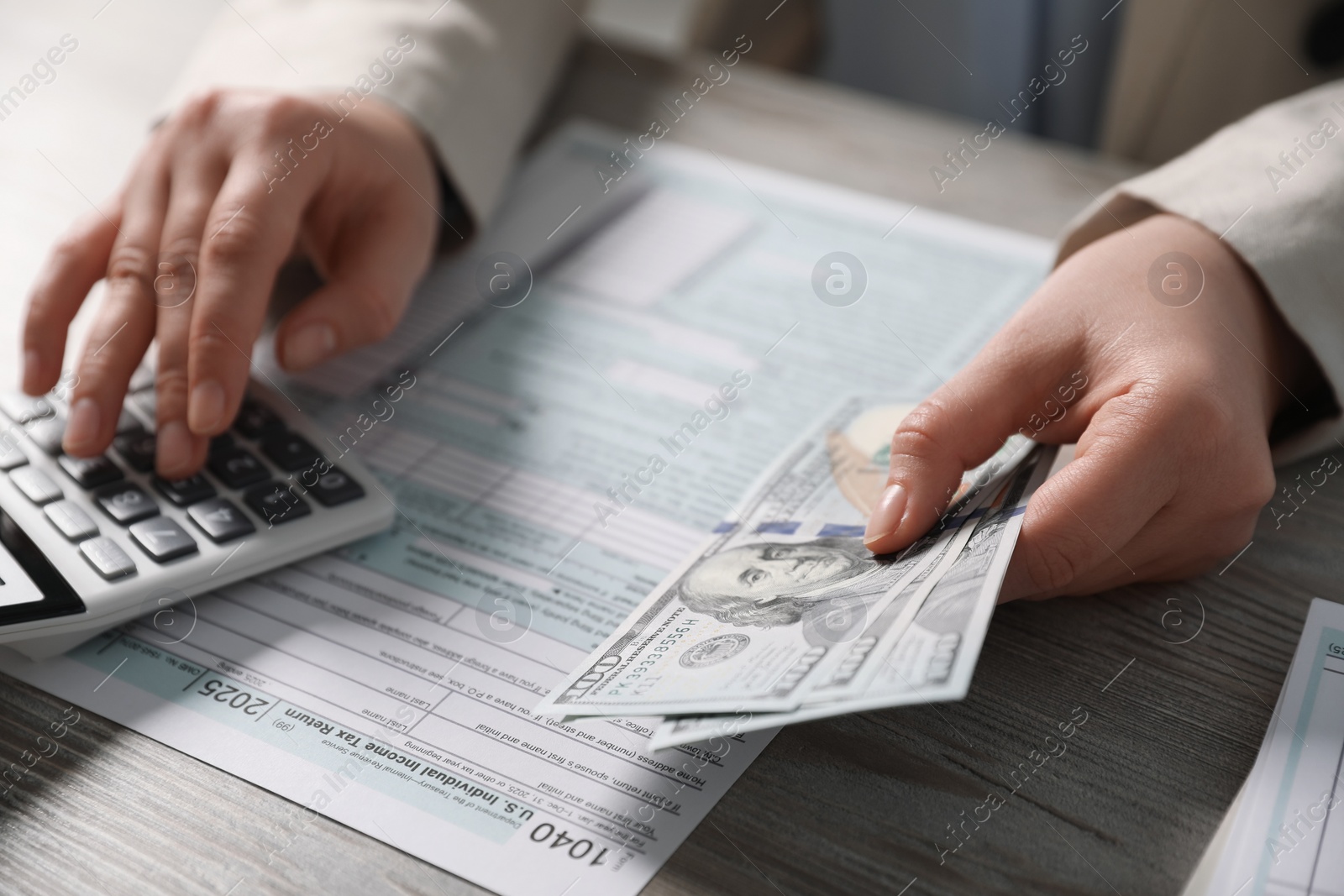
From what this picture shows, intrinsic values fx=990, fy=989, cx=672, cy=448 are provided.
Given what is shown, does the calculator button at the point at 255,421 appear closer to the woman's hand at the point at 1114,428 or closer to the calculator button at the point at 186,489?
the calculator button at the point at 186,489

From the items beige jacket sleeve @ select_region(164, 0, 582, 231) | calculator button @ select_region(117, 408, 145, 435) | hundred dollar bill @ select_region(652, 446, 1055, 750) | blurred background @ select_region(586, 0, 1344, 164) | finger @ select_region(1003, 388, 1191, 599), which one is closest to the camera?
hundred dollar bill @ select_region(652, 446, 1055, 750)

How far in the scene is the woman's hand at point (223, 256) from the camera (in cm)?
50

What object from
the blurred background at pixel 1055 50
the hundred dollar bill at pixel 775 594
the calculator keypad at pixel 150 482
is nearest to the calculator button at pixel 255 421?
the calculator keypad at pixel 150 482

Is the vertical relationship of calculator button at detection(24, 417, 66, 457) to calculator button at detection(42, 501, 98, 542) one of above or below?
above

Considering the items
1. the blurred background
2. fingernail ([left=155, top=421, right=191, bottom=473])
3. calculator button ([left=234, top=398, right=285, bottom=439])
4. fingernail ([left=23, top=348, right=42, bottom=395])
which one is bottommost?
the blurred background

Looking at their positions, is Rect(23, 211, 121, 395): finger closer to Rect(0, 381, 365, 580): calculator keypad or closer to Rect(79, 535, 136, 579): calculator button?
Rect(0, 381, 365, 580): calculator keypad

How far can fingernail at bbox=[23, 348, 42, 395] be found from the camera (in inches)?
20.6

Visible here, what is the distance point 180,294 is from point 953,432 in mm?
406

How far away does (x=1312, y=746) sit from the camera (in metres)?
0.38

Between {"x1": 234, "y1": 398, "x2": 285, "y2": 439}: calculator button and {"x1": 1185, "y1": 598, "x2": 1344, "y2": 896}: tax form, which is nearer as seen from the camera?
{"x1": 1185, "y1": 598, "x2": 1344, "y2": 896}: tax form

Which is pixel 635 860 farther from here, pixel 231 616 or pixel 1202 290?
pixel 1202 290

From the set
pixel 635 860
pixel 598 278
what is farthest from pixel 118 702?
pixel 598 278

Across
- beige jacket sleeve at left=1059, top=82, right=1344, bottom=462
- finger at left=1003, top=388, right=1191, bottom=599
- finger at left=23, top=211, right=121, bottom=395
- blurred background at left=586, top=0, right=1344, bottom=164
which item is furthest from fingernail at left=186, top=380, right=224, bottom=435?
blurred background at left=586, top=0, right=1344, bottom=164

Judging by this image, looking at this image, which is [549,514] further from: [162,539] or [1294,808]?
[1294,808]
